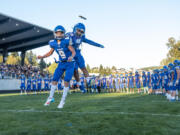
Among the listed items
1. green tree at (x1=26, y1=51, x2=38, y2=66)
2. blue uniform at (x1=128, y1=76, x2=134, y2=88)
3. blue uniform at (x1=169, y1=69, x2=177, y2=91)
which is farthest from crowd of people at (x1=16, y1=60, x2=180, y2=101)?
green tree at (x1=26, y1=51, x2=38, y2=66)

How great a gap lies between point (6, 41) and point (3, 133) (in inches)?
1595

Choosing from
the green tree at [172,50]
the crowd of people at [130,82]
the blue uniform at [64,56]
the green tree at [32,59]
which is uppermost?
the green tree at [32,59]

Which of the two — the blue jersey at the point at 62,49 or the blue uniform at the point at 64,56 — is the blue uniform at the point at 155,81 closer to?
the blue uniform at the point at 64,56

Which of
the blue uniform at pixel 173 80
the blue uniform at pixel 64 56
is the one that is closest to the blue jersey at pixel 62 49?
the blue uniform at pixel 64 56

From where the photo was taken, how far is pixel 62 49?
603 cm

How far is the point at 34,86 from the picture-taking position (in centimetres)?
2219

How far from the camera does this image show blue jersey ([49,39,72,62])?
236 inches

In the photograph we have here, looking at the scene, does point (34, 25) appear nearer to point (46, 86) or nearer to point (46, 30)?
point (46, 30)

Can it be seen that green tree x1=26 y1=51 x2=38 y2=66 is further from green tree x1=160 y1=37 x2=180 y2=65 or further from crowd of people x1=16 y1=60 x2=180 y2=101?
crowd of people x1=16 y1=60 x2=180 y2=101

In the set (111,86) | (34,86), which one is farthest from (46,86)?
(111,86)

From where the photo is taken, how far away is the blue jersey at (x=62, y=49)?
6.00m

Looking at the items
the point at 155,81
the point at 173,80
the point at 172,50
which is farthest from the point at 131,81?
the point at 172,50

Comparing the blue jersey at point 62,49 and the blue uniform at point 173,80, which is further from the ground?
the blue jersey at point 62,49

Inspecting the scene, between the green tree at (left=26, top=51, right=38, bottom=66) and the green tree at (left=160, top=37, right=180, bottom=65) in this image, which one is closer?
the green tree at (left=160, top=37, right=180, bottom=65)
